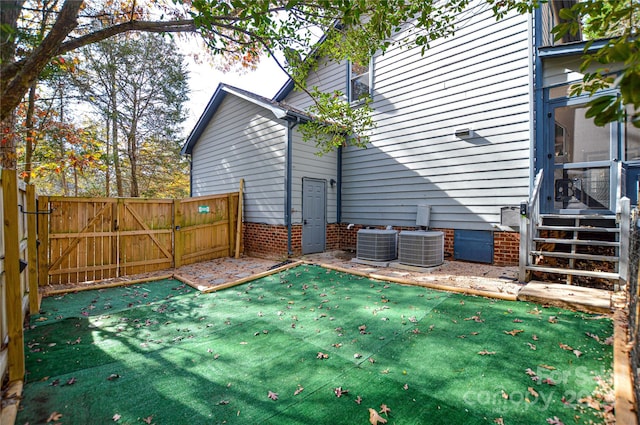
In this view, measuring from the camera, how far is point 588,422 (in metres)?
2.09

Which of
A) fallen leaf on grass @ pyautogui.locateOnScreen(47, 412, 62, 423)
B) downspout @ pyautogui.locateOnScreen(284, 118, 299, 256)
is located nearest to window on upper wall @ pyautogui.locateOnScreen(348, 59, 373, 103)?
downspout @ pyautogui.locateOnScreen(284, 118, 299, 256)

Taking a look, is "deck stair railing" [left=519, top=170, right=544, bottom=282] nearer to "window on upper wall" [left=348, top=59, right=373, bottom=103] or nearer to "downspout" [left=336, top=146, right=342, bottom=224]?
"downspout" [left=336, top=146, right=342, bottom=224]

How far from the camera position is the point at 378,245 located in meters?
7.06

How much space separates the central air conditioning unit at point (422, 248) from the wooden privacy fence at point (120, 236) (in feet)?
17.3

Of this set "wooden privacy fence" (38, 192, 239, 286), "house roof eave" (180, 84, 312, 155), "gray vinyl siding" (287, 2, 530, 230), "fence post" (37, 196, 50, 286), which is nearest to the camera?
"fence post" (37, 196, 50, 286)

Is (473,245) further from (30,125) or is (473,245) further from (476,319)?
(30,125)

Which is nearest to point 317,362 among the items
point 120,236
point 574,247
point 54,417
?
point 54,417

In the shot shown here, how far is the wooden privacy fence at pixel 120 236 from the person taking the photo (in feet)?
19.3

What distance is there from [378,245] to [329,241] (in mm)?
2661

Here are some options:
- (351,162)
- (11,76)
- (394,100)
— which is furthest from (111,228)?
(394,100)

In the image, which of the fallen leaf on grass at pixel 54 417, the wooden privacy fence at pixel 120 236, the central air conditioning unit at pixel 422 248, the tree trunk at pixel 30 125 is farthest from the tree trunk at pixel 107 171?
the fallen leaf on grass at pixel 54 417

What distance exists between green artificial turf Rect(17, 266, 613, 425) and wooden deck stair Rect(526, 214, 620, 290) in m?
1.52

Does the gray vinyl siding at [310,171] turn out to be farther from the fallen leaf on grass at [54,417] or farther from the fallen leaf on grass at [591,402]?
the fallen leaf on grass at [591,402]

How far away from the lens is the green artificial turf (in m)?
2.29
